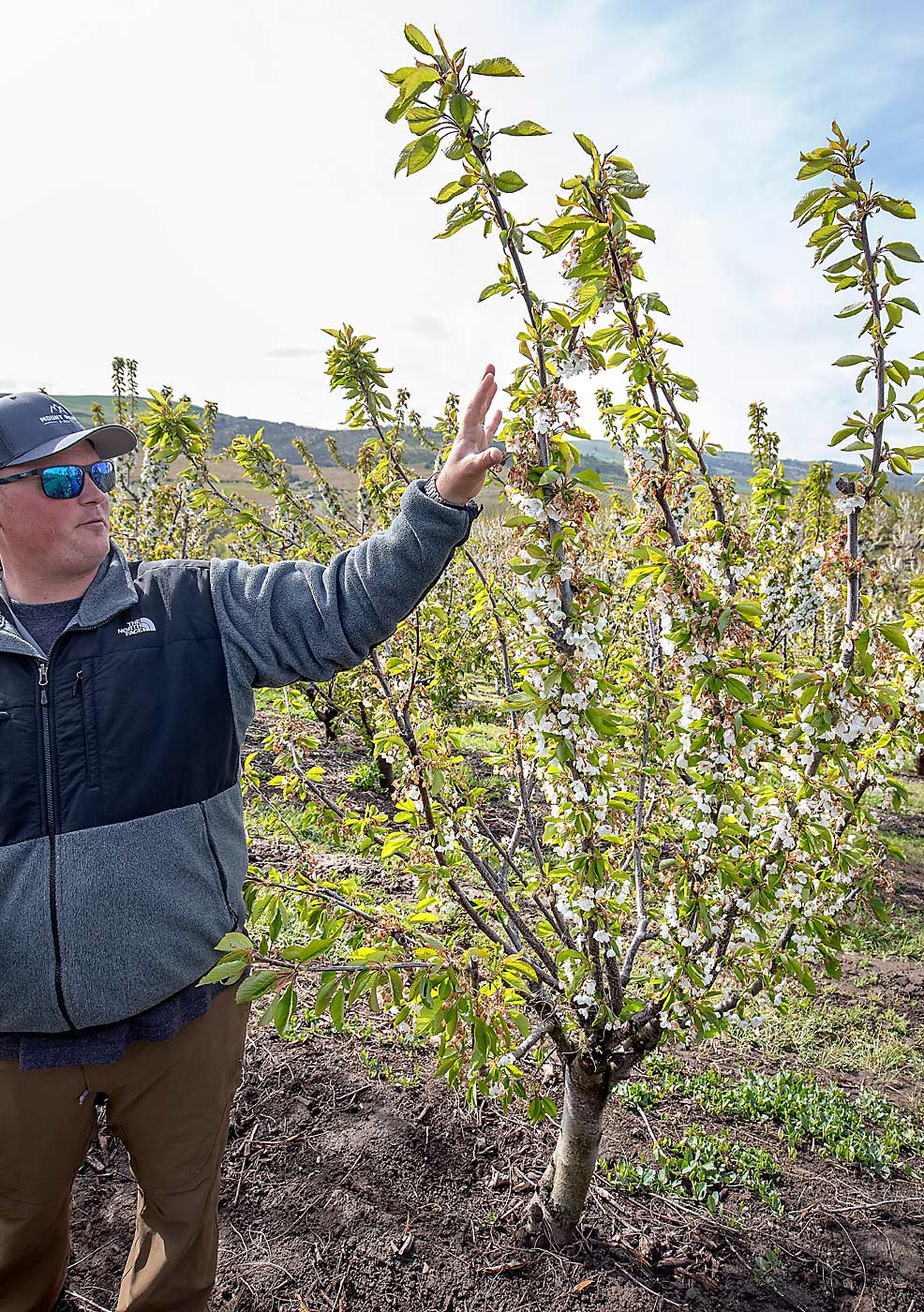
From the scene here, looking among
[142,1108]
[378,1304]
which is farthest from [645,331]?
[378,1304]

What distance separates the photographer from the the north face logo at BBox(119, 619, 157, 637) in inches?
71.9

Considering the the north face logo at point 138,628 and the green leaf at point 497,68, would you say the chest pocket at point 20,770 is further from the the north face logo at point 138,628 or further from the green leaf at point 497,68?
the green leaf at point 497,68

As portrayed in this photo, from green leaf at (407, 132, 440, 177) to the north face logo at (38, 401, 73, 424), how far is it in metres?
1.15

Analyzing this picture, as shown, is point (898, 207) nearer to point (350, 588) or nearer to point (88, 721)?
point (350, 588)

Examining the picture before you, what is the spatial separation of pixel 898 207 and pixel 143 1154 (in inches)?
121

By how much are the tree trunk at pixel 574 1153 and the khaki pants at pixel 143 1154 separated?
1.09 meters

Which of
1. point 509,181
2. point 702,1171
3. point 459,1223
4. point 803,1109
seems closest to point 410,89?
point 509,181

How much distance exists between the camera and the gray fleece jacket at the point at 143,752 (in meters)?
1.66

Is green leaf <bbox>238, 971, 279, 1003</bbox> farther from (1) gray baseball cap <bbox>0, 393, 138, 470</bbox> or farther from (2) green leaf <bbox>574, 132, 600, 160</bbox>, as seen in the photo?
(2) green leaf <bbox>574, 132, 600, 160</bbox>

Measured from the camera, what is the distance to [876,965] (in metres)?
4.56

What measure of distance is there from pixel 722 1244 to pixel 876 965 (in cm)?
266

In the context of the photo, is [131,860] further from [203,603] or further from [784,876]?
[784,876]

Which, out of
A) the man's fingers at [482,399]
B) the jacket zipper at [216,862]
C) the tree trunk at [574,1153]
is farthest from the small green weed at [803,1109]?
the man's fingers at [482,399]

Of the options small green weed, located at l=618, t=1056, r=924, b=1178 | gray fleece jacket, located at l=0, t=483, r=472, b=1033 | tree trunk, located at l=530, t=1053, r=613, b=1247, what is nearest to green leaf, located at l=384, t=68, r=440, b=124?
gray fleece jacket, located at l=0, t=483, r=472, b=1033
